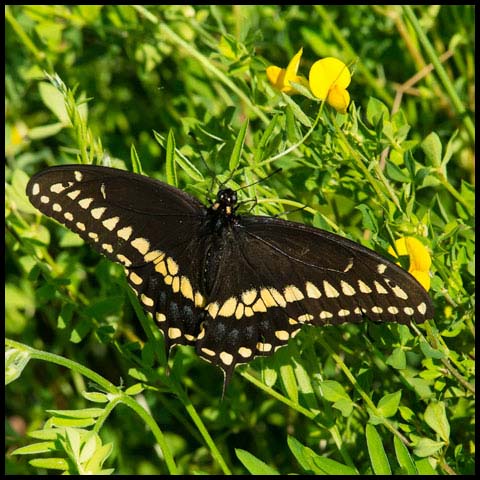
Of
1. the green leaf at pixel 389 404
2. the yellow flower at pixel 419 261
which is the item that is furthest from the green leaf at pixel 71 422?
the yellow flower at pixel 419 261

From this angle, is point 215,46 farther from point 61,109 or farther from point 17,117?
point 17,117

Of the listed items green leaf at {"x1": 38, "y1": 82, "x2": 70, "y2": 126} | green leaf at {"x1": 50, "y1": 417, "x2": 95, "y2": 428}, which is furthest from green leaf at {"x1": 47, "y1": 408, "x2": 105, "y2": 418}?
green leaf at {"x1": 38, "y1": 82, "x2": 70, "y2": 126}

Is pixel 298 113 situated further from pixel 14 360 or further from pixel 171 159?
pixel 14 360

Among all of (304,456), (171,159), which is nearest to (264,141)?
(171,159)

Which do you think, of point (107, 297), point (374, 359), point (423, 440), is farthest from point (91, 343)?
point (423, 440)

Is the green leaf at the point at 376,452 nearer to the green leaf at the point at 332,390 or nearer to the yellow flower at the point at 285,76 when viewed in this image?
the green leaf at the point at 332,390

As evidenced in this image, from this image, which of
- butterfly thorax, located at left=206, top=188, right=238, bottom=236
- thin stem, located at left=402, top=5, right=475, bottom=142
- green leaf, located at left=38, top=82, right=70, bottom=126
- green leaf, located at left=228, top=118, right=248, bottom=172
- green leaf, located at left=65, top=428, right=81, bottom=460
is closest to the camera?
green leaf, located at left=65, top=428, right=81, bottom=460

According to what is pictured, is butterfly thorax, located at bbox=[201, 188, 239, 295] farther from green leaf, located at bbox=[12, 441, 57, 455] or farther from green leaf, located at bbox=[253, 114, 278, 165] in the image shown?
green leaf, located at bbox=[12, 441, 57, 455]
